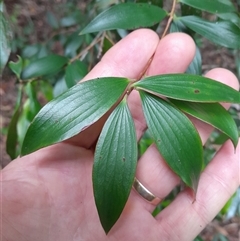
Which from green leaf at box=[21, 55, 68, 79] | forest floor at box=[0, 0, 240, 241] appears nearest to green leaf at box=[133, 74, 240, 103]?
green leaf at box=[21, 55, 68, 79]

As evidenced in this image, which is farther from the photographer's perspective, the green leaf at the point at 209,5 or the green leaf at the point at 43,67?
the green leaf at the point at 43,67

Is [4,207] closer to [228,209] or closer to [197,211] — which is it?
[197,211]

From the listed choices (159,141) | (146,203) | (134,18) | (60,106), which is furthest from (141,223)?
(134,18)

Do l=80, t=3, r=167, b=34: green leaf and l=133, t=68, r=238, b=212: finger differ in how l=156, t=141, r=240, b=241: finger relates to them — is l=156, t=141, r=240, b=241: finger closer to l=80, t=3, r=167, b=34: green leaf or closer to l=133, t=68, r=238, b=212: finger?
l=133, t=68, r=238, b=212: finger

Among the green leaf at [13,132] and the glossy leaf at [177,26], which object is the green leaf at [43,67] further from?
the glossy leaf at [177,26]

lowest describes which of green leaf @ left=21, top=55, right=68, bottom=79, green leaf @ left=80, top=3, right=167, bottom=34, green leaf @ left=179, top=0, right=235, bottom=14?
green leaf @ left=21, top=55, right=68, bottom=79

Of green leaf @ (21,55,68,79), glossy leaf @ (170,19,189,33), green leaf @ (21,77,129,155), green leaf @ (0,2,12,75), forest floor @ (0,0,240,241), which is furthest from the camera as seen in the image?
forest floor @ (0,0,240,241)

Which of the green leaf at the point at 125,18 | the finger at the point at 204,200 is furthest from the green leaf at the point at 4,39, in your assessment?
the finger at the point at 204,200

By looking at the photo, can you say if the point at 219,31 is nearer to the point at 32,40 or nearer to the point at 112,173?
the point at 112,173
